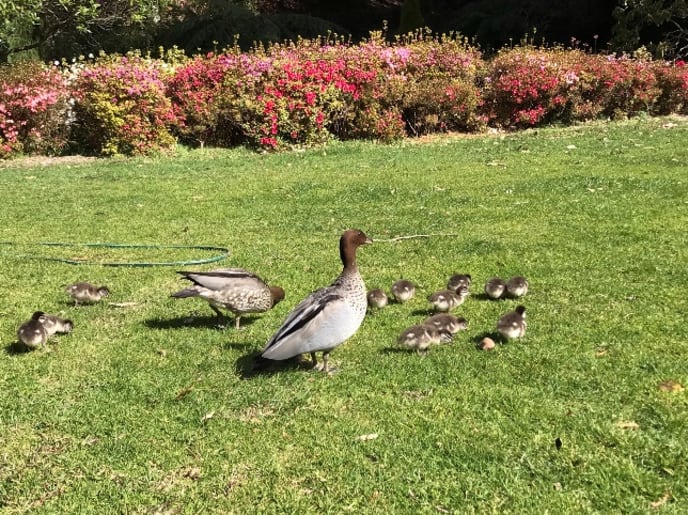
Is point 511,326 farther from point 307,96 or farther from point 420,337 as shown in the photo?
point 307,96

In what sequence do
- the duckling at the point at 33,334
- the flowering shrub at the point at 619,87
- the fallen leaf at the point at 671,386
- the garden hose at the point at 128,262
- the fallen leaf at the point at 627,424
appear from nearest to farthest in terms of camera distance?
the fallen leaf at the point at 627,424, the fallen leaf at the point at 671,386, the duckling at the point at 33,334, the garden hose at the point at 128,262, the flowering shrub at the point at 619,87

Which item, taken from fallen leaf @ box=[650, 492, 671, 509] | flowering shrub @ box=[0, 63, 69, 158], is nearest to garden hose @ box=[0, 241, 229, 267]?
fallen leaf @ box=[650, 492, 671, 509]

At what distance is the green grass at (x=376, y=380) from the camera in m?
3.78

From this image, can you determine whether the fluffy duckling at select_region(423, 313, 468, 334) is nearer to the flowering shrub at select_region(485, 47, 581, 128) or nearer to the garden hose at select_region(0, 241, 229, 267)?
the garden hose at select_region(0, 241, 229, 267)

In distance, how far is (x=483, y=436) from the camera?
13.6 ft

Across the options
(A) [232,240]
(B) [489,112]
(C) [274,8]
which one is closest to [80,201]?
(A) [232,240]

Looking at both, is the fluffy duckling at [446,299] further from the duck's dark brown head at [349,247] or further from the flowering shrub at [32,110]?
the flowering shrub at [32,110]

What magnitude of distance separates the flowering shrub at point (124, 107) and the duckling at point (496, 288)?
39.8ft

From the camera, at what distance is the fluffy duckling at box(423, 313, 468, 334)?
17.7ft

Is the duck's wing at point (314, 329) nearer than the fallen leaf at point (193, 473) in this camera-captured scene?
No

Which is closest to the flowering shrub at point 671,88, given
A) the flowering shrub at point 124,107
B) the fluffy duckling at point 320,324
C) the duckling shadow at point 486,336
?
the flowering shrub at point 124,107

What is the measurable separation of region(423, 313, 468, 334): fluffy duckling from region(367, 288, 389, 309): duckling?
2.42ft

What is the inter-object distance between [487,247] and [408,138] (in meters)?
10.2

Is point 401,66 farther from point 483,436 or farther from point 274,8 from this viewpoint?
point 274,8
